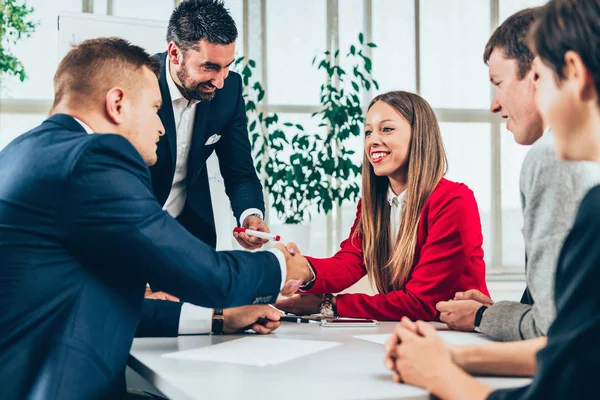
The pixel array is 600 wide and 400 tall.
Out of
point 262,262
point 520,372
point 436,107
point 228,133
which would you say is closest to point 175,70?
point 228,133

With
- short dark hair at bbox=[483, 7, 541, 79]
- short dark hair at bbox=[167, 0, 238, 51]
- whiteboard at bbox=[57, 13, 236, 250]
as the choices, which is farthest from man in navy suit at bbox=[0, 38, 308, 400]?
whiteboard at bbox=[57, 13, 236, 250]

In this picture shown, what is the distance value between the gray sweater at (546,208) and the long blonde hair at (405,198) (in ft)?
3.00

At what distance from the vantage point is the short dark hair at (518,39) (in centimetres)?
163

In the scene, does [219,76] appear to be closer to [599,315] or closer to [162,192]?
[162,192]

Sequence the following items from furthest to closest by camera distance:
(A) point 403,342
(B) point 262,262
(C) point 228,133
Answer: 1. (C) point 228,133
2. (B) point 262,262
3. (A) point 403,342

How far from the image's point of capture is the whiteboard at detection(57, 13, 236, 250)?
12.3 feet

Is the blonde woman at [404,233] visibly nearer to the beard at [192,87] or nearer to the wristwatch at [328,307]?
the wristwatch at [328,307]

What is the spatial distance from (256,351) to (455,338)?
1.63 ft

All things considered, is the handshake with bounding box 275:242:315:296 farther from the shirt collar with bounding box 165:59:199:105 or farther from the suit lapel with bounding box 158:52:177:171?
the shirt collar with bounding box 165:59:199:105

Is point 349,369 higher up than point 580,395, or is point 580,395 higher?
point 580,395

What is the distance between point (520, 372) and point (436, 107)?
498 centimetres

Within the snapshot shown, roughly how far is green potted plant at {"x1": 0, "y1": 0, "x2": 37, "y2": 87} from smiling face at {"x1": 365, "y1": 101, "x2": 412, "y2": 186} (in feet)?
11.9

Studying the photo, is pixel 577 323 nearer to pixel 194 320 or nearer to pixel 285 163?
pixel 194 320

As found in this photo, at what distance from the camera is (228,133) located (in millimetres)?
2975
